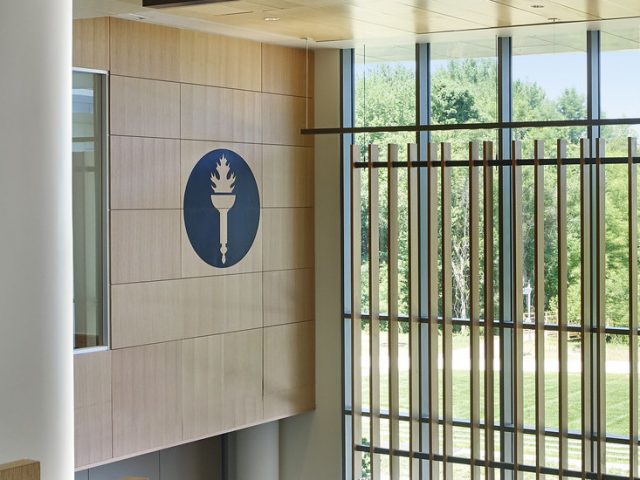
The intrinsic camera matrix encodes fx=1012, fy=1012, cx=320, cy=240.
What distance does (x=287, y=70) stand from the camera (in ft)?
29.8

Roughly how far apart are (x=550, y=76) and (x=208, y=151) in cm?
288

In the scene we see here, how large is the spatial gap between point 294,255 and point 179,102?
6.41 feet

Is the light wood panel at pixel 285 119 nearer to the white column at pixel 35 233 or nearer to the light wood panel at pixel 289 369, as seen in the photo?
the light wood panel at pixel 289 369

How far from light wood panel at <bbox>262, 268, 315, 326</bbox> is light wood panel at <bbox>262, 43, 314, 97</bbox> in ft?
5.37

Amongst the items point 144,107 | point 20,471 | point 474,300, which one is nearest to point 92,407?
point 144,107

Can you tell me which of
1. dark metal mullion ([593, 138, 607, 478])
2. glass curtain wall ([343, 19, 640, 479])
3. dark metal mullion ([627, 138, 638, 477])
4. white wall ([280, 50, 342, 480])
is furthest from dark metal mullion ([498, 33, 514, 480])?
white wall ([280, 50, 342, 480])

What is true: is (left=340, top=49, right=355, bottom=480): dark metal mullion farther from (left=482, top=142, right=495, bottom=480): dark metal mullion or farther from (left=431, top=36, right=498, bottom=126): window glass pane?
(left=482, top=142, right=495, bottom=480): dark metal mullion

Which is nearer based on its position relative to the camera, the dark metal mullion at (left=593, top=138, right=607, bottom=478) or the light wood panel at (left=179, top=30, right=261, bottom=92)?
the dark metal mullion at (left=593, top=138, right=607, bottom=478)

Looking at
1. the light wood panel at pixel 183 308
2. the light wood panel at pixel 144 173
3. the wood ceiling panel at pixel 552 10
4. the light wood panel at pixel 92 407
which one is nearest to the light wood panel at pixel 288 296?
the light wood panel at pixel 183 308

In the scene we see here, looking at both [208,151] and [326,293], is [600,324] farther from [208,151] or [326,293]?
[208,151]

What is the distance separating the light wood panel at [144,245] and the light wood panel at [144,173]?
0.08 meters

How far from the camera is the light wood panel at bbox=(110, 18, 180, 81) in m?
7.43

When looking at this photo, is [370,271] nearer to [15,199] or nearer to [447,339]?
[447,339]

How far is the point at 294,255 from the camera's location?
923 centimetres
